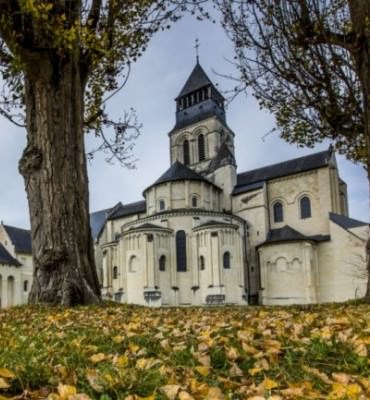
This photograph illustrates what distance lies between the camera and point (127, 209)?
4956 centimetres

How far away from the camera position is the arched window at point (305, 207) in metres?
39.9

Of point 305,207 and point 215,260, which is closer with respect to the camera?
point 215,260

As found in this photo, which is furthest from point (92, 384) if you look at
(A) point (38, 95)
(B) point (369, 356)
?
(A) point (38, 95)

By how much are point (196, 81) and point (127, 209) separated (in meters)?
17.7

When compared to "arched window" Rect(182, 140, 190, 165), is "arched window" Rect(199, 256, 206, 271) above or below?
below

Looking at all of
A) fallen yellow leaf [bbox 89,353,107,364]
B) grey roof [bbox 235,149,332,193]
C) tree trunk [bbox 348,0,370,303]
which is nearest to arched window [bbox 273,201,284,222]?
grey roof [bbox 235,149,332,193]

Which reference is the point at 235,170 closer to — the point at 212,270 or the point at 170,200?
the point at 170,200

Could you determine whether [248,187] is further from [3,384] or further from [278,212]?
[3,384]

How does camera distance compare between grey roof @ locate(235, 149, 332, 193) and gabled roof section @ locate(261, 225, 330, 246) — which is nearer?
gabled roof section @ locate(261, 225, 330, 246)

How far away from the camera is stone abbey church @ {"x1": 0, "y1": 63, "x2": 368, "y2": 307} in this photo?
3534 centimetres

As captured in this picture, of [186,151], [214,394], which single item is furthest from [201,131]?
[214,394]

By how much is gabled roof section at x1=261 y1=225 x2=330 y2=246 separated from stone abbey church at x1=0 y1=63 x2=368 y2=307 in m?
0.09

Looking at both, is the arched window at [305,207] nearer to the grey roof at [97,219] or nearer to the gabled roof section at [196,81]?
the gabled roof section at [196,81]

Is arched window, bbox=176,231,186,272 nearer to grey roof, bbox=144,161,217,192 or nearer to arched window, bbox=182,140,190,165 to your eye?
grey roof, bbox=144,161,217,192
